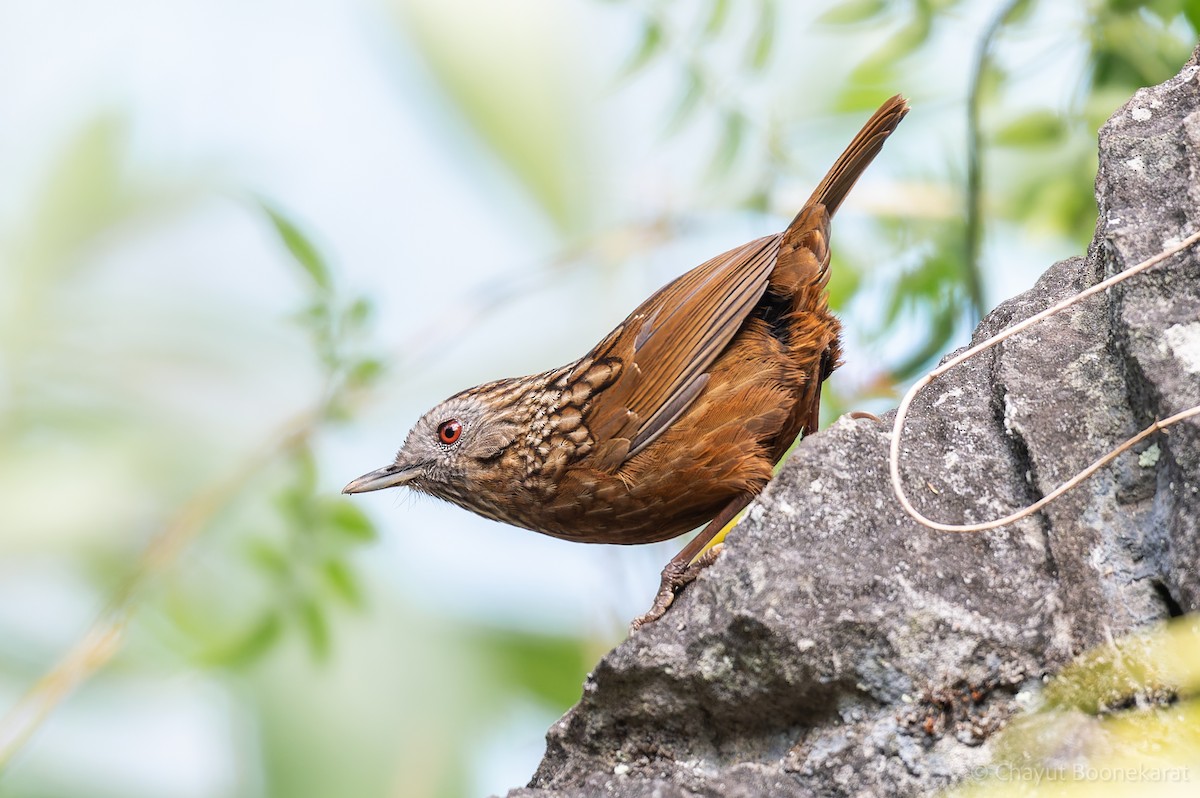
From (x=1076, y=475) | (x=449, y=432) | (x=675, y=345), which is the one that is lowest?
(x=1076, y=475)

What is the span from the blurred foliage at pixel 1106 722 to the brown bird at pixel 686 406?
4.05ft

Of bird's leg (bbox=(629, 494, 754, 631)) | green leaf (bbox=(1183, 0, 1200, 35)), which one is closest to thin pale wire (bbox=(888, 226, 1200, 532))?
bird's leg (bbox=(629, 494, 754, 631))

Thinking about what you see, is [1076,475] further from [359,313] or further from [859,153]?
[359,313]

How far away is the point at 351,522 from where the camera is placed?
4547mm

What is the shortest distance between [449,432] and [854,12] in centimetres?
194

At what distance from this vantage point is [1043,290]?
3074 millimetres

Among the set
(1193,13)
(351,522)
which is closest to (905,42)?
(1193,13)

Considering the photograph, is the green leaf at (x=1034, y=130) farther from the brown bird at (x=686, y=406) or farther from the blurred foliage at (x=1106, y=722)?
the blurred foliage at (x=1106, y=722)

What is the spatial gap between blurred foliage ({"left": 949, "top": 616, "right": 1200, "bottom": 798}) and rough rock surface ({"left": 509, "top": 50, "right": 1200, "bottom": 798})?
Result: 0.15 feet

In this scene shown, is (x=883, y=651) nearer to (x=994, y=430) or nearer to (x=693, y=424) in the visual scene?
(x=994, y=430)

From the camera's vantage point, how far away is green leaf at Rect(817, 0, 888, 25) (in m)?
4.12

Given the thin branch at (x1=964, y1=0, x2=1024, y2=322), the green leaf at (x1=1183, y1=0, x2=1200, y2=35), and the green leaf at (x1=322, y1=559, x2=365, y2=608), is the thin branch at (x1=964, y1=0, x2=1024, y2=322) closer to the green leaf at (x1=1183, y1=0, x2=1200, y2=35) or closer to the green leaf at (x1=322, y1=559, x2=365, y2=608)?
the green leaf at (x1=1183, y1=0, x2=1200, y2=35)

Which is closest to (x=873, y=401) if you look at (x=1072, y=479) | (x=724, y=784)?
(x=1072, y=479)

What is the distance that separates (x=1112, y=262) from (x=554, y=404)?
192 cm
